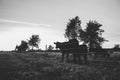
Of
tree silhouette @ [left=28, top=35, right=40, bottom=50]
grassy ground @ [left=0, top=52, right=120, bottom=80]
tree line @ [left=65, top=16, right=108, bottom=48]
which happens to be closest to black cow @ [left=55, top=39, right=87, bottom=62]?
grassy ground @ [left=0, top=52, right=120, bottom=80]

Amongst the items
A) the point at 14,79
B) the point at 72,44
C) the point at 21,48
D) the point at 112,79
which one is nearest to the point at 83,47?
the point at 72,44

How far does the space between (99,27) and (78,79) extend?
128 feet

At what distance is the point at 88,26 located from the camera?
4250cm

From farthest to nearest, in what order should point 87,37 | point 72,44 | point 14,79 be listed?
point 87,37, point 72,44, point 14,79

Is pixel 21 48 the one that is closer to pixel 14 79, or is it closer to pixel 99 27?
pixel 99 27

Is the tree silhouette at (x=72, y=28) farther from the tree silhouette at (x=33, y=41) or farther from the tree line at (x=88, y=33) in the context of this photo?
the tree silhouette at (x=33, y=41)

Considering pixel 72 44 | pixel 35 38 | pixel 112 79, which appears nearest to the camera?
pixel 112 79

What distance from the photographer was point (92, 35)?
132 feet

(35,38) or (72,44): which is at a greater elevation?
(35,38)

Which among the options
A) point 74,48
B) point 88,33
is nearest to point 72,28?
point 88,33

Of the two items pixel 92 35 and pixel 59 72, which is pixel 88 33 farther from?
pixel 59 72

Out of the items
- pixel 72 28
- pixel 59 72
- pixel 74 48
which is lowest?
pixel 59 72

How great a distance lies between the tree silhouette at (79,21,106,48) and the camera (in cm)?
4016

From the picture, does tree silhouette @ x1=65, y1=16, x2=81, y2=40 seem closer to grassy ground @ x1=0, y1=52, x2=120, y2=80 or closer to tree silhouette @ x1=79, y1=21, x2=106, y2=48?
tree silhouette @ x1=79, y1=21, x2=106, y2=48
